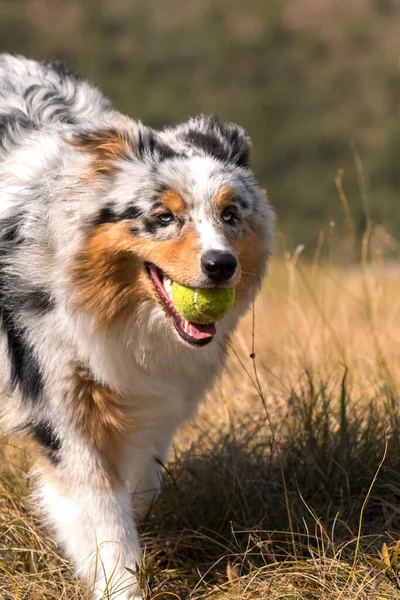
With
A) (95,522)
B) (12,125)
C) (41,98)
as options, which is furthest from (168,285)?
(41,98)

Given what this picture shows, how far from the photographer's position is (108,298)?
3.67 metres

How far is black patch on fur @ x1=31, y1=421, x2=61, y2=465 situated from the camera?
3.76 m

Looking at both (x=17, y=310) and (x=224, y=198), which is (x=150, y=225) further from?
(x=17, y=310)

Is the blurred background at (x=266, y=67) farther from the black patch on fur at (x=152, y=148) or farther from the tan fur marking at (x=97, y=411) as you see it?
the tan fur marking at (x=97, y=411)

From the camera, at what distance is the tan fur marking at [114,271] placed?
11.7 ft

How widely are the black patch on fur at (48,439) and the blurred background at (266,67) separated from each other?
32582 mm

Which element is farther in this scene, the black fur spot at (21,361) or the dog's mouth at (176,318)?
the black fur spot at (21,361)

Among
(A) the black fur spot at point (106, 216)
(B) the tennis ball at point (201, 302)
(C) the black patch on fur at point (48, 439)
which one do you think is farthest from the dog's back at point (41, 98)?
(C) the black patch on fur at point (48, 439)

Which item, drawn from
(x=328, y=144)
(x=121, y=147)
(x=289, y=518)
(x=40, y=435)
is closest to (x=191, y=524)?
(x=289, y=518)

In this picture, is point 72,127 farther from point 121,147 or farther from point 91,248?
point 91,248

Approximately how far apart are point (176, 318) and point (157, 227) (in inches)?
14.6

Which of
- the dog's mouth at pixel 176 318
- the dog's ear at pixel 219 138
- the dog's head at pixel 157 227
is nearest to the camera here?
the dog's head at pixel 157 227

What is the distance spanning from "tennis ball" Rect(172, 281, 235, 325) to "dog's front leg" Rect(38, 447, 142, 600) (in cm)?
72

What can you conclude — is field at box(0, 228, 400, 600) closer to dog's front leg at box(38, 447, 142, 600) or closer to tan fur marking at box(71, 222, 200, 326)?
dog's front leg at box(38, 447, 142, 600)
